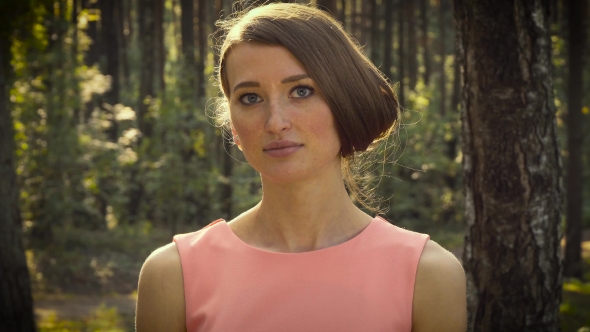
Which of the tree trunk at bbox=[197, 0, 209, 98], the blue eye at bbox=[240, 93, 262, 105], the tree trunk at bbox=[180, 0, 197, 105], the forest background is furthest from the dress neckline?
the tree trunk at bbox=[197, 0, 209, 98]

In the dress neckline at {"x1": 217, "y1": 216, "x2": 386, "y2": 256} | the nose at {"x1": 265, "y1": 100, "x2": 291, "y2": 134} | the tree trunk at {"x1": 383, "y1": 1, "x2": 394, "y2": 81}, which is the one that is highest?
the tree trunk at {"x1": 383, "y1": 1, "x2": 394, "y2": 81}

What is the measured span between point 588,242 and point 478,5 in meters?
18.9

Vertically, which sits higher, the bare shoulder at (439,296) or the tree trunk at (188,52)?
the tree trunk at (188,52)

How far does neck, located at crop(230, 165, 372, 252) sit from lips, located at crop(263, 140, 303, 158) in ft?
0.49

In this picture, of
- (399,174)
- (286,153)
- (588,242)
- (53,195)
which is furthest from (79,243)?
(286,153)

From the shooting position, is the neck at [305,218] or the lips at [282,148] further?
the neck at [305,218]

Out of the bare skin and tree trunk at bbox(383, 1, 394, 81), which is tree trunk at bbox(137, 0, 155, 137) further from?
the bare skin

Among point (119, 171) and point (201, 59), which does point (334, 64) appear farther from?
point (201, 59)

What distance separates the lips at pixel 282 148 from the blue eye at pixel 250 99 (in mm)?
149

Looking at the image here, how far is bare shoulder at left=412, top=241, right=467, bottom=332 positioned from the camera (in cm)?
217

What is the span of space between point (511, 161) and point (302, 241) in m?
1.72

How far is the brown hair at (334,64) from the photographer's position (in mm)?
2156

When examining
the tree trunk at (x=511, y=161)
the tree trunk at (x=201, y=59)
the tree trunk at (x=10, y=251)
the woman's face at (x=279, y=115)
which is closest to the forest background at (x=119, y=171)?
the tree trunk at (x=201, y=59)

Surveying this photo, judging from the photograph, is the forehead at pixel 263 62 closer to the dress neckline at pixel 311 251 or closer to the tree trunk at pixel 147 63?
the dress neckline at pixel 311 251
